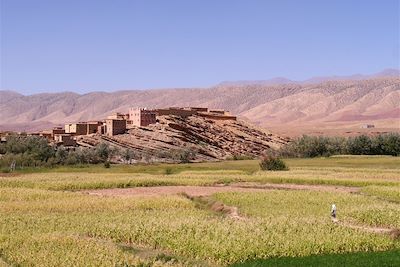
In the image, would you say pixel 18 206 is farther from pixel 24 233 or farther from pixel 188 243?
pixel 188 243

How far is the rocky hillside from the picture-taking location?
9738 cm

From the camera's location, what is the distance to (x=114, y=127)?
10175 centimetres

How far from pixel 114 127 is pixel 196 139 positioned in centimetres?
1548

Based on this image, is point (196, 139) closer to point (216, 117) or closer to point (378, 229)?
point (216, 117)

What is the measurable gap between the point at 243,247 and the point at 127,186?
28193 mm

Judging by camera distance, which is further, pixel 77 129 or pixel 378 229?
pixel 77 129

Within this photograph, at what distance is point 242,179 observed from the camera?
5259 centimetres

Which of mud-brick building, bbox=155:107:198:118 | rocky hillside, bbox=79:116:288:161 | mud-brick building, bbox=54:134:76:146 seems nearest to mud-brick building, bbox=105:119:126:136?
rocky hillside, bbox=79:116:288:161

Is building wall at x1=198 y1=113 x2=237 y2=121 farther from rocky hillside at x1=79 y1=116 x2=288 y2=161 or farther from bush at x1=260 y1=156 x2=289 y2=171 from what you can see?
bush at x1=260 y1=156 x2=289 y2=171

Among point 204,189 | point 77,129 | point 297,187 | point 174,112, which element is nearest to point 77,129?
point 77,129

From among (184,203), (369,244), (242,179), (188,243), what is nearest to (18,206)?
(184,203)

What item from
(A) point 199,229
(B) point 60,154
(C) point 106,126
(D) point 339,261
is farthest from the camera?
(C) point 106,126

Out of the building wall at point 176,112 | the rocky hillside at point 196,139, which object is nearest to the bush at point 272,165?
the rocky hillside at point 196,139

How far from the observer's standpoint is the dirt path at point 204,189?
42.8 m
